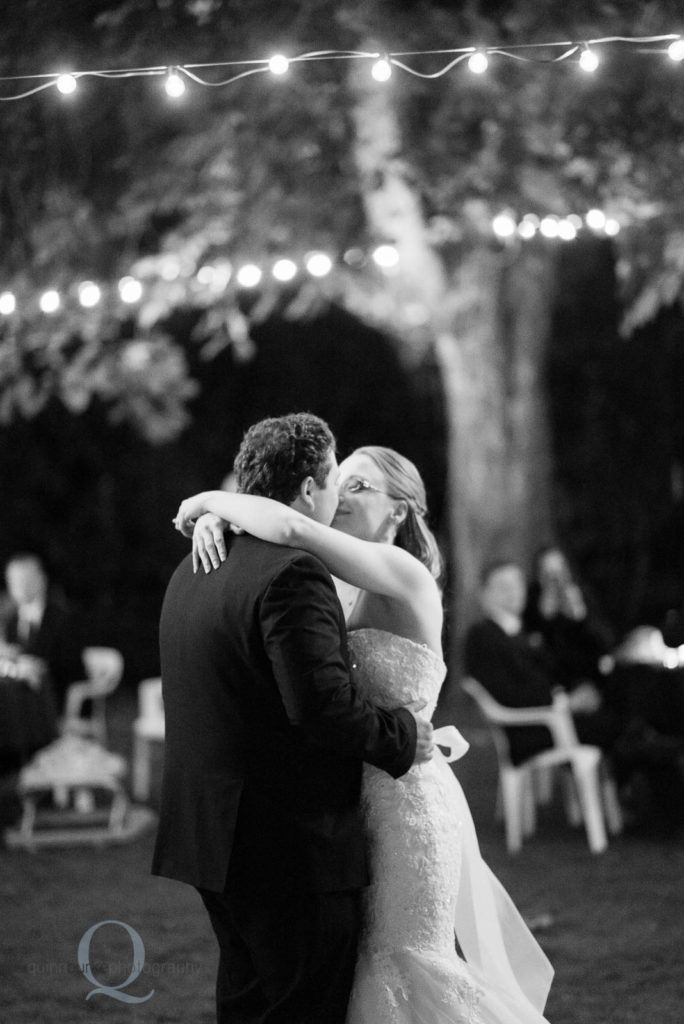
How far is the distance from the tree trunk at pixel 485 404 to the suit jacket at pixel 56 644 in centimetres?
321

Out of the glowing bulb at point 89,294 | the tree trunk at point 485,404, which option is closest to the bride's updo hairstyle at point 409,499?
the glowing bulb at point 89,294

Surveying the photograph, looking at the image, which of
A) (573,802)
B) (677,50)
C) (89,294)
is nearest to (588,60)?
(677,50)

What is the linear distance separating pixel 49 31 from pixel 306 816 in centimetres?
563

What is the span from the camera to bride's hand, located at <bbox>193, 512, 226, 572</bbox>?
8.64 feet

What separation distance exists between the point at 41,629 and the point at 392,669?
197 inches

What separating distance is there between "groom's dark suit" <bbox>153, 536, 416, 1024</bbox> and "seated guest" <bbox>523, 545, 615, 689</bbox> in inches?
185

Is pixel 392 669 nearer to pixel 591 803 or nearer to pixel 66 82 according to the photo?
pixel 66 82

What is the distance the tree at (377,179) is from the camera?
7.38 metres

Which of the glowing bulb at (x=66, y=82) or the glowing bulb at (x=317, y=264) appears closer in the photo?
the glowing bulb at (x=66, y=82)

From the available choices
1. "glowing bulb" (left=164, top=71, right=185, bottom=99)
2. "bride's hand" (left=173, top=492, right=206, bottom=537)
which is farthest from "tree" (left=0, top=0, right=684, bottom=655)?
"bride's hand" (left=173, top=492, right=206, bottom=537)

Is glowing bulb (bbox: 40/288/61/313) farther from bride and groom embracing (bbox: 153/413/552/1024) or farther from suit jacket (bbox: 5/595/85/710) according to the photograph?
bride and groom embracing (bbox: 153/413/552/1024)

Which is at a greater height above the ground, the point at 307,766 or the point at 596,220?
the point at 596,220

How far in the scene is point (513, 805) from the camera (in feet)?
20.7

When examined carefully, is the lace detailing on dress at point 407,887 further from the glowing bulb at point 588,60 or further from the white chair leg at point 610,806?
the white chair leg at point 610,806
